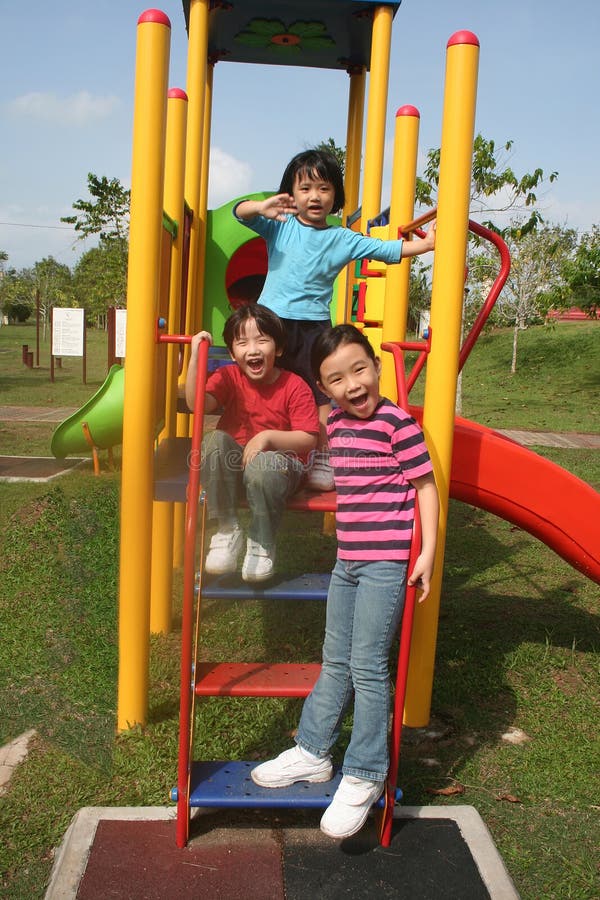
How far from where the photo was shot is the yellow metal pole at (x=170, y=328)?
4.11 meters

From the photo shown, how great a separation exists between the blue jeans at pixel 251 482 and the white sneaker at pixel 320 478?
176mm

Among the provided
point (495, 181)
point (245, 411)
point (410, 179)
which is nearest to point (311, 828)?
point (245, 411)

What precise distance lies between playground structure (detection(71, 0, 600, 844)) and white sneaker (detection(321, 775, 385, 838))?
56 mm

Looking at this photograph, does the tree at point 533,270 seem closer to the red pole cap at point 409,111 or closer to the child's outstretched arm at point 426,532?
the red pole cap at point 409,111

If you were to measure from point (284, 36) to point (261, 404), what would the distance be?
10.2 ft

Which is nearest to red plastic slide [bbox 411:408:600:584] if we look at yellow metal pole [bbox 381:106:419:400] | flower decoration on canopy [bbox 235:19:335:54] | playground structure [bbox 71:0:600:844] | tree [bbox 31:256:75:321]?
playground structure [bbox 71:0:600:844]

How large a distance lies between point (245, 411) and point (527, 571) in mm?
3447

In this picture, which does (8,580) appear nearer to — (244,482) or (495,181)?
(244,482)

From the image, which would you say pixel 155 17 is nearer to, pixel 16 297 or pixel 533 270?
pixel 533 270

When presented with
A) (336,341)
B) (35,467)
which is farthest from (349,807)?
(35,467)

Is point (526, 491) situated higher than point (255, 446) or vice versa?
point (255, 446)

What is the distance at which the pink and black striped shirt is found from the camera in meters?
2.65

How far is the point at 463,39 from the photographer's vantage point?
3133 millimetres

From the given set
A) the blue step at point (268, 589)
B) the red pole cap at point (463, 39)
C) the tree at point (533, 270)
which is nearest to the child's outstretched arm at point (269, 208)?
the red pole cap at point (463, 39)
